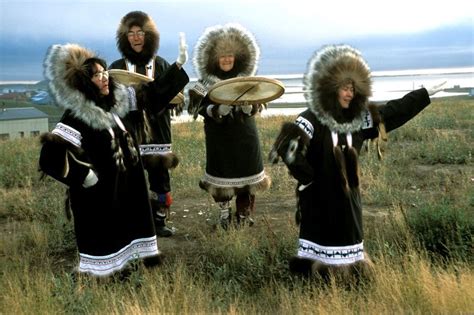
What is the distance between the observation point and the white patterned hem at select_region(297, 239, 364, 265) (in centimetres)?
455

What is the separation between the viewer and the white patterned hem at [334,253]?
4.55 metres

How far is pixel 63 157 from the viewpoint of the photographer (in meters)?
4.38

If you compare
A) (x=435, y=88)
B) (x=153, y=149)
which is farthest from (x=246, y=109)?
(x=435, y=88)

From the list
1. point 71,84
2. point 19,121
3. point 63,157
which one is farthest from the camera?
point 19,121

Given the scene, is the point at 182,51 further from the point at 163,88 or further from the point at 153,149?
the point at 153,149

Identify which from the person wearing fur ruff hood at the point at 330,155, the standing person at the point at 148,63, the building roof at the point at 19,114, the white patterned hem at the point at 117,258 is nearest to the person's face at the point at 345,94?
the person wearing fur ruff hood at the point at 330,155

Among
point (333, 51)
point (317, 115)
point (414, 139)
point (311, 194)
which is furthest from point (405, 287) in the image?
point (414, 139)

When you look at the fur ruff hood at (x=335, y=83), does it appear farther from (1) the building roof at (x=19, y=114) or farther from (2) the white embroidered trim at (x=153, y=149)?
(1) the building roof at (x=19, y=114)

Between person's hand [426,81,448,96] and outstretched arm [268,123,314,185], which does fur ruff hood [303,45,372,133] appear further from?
person's hand [426,81,448,96]

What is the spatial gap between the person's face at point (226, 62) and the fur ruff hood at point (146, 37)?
0.67 metres

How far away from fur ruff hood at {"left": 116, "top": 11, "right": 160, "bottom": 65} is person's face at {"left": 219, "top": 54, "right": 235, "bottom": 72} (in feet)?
2.21

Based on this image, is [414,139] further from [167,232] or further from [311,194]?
[311,194]

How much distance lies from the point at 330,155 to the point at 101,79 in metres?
1.82

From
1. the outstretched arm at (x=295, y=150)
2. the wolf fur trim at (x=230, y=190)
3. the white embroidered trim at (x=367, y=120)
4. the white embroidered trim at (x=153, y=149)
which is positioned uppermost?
the white embroidered trim at (x=367, y=120)
